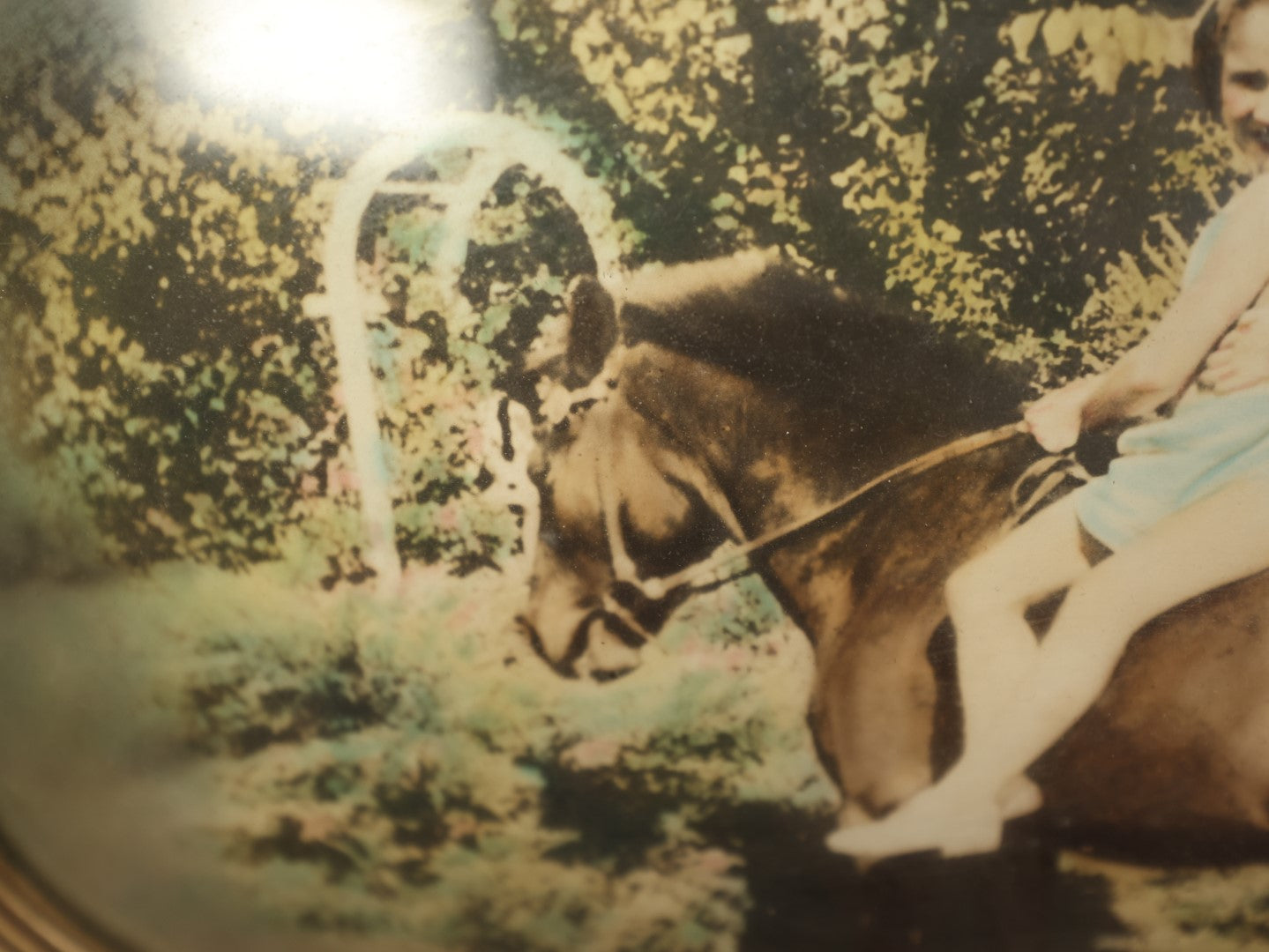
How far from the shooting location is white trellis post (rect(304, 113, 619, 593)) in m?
1.54

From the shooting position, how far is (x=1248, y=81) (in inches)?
60.9

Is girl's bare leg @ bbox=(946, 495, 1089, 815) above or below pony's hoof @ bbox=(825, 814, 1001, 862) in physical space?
above

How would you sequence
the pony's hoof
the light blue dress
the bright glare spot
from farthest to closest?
1. the pony's hoof
2. the light blue dress
3. the bright glare spot

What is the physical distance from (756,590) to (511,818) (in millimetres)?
665

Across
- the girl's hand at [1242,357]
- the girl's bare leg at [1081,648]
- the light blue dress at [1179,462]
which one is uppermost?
the girl's hand at [1242,357]

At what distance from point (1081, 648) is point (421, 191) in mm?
1529

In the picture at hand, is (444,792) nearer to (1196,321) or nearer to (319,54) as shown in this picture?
(319,54)

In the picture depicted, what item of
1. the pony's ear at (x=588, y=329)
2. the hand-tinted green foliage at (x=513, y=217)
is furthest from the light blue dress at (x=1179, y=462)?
the pony's ear at (x=588, y=329)

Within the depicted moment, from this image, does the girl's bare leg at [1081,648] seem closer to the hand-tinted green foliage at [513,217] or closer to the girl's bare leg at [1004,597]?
the girl's bare leg at [1004,597]

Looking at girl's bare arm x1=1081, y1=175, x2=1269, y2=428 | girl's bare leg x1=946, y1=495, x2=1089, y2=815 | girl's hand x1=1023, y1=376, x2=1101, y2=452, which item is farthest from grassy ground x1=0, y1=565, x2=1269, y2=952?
girl's bare arm x1=1081, y1=175, x2=1269, y2=428

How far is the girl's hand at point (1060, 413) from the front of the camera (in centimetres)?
161

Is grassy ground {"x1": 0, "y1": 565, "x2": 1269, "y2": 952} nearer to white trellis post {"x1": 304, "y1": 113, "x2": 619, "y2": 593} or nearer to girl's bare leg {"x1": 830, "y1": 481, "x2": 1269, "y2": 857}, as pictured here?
girl's bare leg {"x1": 830, "y1": 481, "x2": 1269, "y2": 857}

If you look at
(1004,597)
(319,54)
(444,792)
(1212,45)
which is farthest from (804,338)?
(444,792)

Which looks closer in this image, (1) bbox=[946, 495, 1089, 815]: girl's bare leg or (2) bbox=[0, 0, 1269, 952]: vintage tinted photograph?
→ (2) bbox=[0, 0, 1269, 952]: vintage tinted photograph
